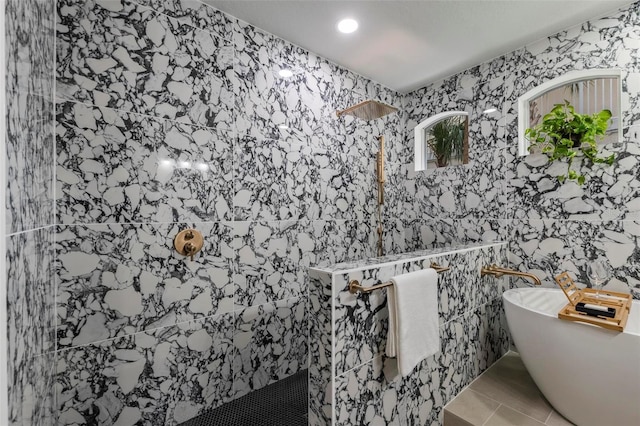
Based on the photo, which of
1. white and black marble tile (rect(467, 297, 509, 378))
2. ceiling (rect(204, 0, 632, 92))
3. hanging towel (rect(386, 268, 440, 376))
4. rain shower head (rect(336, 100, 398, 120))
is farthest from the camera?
rain shower head (rect(336, 100, 398, 120))

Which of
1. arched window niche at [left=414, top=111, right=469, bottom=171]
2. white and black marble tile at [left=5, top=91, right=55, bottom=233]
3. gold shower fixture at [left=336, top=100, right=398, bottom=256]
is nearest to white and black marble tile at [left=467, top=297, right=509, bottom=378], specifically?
gold shower fixture at [left=336, top=100, right=398, bottom=256]

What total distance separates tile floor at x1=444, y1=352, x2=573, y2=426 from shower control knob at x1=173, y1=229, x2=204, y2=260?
1.87 meters

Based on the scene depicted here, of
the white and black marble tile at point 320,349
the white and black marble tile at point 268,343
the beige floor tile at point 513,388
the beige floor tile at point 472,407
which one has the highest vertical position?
the white and black marble tile at point 320,349

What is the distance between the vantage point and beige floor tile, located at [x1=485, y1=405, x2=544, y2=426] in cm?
166

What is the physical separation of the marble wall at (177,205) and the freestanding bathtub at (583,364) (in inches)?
59.2

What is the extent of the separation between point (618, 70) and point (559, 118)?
46 cm

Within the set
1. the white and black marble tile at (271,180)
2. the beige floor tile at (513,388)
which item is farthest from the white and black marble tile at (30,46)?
the beige floor tile at (513,388)

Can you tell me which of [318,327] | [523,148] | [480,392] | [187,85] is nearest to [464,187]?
[523,148]

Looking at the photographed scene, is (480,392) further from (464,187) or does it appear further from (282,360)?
(464,187)

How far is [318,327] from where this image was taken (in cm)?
127

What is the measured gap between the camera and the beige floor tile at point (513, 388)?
5.82ft

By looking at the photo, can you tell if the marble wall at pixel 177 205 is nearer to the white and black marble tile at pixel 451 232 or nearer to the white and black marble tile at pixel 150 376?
the white and black marble tile at pixel 150 376

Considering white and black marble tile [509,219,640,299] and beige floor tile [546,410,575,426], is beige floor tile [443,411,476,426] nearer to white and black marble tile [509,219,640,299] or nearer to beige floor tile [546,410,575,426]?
beige floor tile [546,410,575,426]

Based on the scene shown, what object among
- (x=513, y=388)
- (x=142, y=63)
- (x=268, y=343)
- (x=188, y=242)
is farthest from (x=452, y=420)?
(x=142, y=63)
